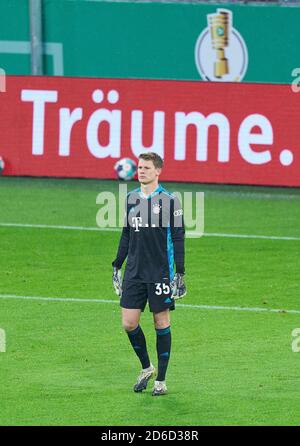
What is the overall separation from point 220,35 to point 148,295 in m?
17.1

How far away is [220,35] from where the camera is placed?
26.7 meters

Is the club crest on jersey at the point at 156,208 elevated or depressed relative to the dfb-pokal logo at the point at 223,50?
depressed

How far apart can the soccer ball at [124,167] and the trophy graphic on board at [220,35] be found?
638 cm

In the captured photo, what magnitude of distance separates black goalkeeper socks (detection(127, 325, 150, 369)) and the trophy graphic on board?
663 inches

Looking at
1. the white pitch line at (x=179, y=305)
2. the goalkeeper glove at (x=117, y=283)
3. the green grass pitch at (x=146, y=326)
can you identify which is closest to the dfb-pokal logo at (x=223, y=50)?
the green grass pitch at (x=146, y=326)

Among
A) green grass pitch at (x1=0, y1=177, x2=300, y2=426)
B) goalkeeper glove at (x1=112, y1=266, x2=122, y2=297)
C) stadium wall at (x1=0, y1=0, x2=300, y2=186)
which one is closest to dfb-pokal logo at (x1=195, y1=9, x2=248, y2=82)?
stadium wall at (x1=0, y1=0, x2=300, y2=186)

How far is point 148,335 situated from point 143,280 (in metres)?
2.33

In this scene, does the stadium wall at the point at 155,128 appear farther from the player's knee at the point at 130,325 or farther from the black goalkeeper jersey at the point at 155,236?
the player's knee at the point at 130,325

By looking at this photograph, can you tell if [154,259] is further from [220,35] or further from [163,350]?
[220,35]

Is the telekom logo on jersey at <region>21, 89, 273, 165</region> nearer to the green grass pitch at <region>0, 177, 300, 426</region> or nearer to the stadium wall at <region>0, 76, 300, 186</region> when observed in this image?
the stadium wall at <region>0, 76, 300, 186</region>

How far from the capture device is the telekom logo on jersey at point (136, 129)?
66.9ft

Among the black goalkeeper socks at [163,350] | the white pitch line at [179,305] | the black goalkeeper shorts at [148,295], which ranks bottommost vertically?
the black goalkeeper socks at [163,350]

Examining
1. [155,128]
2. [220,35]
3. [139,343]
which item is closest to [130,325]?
[139,343]

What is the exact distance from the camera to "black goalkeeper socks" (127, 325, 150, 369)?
10.4 m
